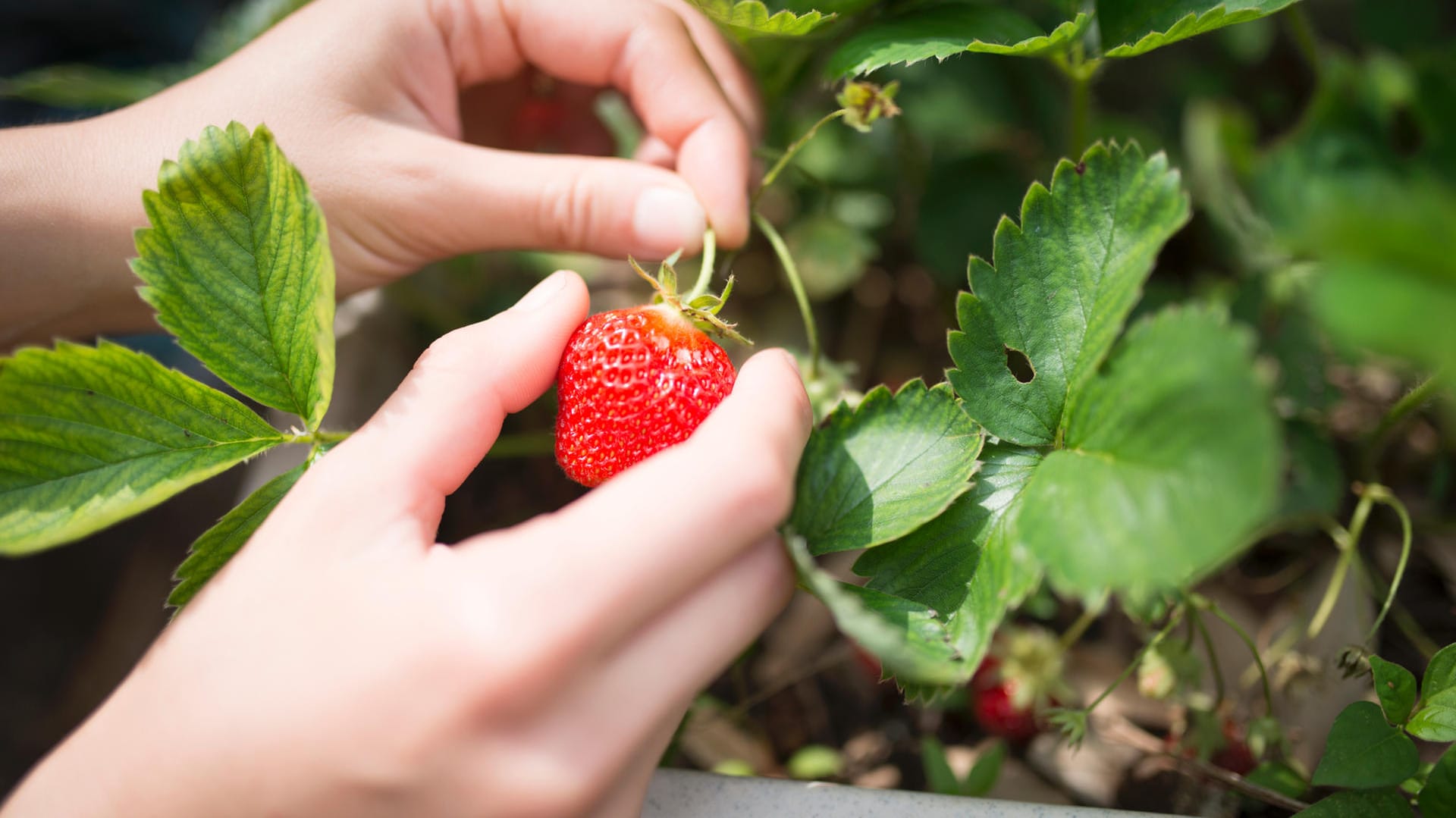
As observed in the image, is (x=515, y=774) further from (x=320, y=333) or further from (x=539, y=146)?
(x=539, y=146)

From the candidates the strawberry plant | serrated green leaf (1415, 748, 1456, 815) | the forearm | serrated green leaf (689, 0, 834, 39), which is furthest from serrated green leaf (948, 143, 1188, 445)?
the forearm

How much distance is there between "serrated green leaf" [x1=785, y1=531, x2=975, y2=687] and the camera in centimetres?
48

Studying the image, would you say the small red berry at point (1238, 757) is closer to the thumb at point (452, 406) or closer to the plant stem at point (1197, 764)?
the plant stem at point (1197, 764)

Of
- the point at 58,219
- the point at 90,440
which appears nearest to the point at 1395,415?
the point at 90,440

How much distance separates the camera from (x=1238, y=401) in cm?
44

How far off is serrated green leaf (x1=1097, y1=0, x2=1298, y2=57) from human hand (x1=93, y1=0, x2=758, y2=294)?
34 cm

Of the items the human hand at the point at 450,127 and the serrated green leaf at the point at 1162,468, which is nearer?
the serrated green leaf at the point at 1162,468

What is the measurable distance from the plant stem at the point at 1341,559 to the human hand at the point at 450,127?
0.61 metres

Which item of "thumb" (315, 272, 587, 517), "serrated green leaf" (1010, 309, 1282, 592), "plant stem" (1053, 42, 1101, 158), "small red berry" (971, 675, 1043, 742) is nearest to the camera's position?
"serrated green leaf" (1010, 309, 1282, 592)

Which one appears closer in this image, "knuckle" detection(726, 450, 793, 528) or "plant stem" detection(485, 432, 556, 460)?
"knuckle" detection(726, 450, 793, 528)

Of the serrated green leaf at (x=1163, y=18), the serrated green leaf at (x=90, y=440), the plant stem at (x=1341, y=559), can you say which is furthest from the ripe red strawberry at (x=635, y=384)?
the plant stem at (x=1341, y=559)

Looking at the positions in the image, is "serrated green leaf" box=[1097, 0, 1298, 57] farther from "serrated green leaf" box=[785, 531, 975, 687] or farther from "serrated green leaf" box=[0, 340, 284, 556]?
"serrated green leaf" box=[0, 340, 284, 556]

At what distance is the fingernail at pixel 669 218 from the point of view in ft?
2.68

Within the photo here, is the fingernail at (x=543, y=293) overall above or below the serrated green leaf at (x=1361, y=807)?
above
